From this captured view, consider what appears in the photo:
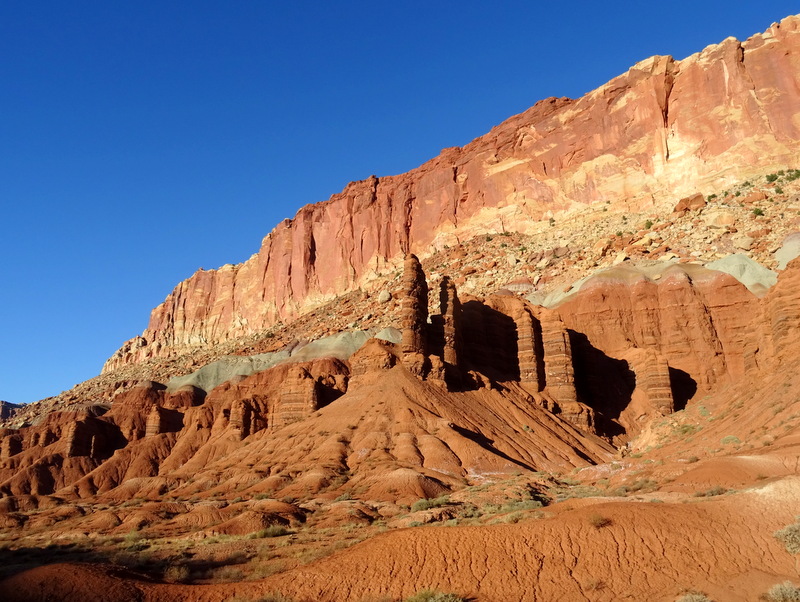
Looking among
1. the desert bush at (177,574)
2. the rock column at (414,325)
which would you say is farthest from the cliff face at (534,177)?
the desert bush at (177,574)

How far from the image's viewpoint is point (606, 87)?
9631 cm

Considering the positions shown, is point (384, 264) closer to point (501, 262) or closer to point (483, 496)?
point (501, 262)

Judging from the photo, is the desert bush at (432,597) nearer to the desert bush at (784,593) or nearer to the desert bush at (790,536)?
the desert bush at (784,593)

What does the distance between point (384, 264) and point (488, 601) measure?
344 feet

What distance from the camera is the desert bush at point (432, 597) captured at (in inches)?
453

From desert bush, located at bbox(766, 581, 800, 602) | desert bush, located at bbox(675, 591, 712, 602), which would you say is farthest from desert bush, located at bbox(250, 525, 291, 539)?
desert bush, located at bbox(766, 581, 800, 602)

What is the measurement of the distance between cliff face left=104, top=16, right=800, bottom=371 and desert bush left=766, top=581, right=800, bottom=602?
75.4m

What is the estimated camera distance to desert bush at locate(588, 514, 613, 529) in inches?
516

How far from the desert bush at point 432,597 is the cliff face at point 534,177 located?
7702cm

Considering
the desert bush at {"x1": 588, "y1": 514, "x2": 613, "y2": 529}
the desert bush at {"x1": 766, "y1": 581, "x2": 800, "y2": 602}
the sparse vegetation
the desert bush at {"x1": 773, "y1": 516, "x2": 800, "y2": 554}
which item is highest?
the sparse vegetation

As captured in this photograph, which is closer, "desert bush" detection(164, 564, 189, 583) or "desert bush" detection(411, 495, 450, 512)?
"desert bush" detection(164, 564, 189, 583)

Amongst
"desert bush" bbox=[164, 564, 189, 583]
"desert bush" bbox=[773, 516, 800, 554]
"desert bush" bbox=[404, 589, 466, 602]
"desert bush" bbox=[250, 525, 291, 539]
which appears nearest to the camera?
"desert bush" bbox=[404, 589, 466, 602]

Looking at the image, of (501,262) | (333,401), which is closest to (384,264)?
(501,262)

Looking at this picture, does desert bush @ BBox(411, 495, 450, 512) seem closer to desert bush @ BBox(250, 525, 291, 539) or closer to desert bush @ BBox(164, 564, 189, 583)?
desert bush @ BBox(250, 525, 291, 539)
